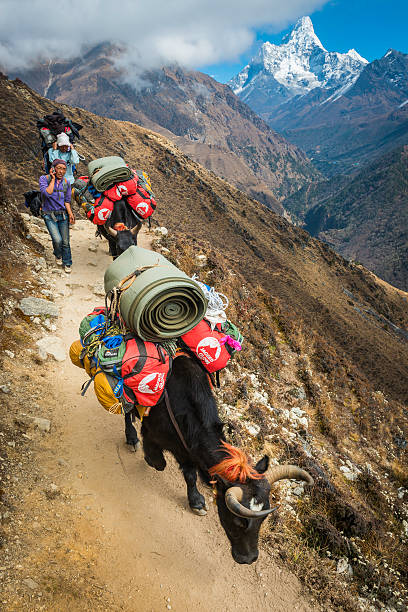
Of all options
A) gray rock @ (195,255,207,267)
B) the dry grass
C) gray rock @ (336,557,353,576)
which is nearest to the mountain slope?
the dry grass

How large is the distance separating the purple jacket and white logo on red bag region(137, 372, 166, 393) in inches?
248

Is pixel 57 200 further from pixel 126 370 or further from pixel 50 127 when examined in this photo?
pixel 126 370

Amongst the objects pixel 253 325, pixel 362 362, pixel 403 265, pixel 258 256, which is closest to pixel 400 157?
pixel 403 265

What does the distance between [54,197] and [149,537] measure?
298 inches

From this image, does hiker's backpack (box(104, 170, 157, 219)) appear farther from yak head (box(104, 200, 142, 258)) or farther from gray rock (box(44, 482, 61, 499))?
gray rock (box(44, 482, 61, 499))

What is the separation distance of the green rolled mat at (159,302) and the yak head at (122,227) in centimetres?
412

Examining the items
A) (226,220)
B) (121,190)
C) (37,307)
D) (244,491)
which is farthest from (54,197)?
(226,220)

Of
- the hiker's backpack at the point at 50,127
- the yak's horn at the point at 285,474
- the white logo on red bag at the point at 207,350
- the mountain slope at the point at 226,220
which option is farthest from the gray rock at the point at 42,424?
the mountain slope at the point at 226,220

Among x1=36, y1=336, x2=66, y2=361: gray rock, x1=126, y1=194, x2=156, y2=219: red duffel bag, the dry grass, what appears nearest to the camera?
the dry grass

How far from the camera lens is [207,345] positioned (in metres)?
4.46

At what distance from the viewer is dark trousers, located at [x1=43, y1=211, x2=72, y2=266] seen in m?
8.39

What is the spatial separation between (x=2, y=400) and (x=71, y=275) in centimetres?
504

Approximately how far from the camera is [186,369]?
4.34 m

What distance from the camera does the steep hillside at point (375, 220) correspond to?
125 m
